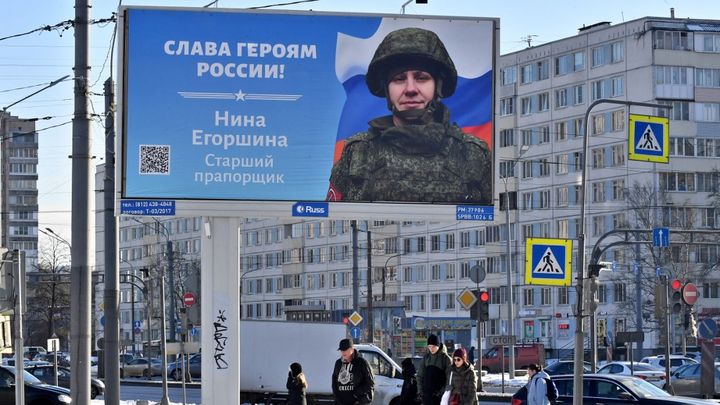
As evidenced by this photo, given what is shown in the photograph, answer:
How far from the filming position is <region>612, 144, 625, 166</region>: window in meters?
98.9

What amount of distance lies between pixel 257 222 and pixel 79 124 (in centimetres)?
11170

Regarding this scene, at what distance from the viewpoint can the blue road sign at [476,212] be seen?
24.7 metres

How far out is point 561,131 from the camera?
104 metres

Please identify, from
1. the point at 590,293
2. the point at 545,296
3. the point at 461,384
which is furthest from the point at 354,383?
the point at 545,296

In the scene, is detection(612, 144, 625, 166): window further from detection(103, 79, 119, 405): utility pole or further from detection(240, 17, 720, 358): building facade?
detection(103, 79, 119, 405): utility pole

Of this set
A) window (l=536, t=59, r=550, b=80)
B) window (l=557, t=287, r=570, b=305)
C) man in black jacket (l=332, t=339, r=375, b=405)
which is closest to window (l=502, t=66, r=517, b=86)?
window (l=536, t=59, r=550, b=80)

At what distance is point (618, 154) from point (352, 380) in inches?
3205

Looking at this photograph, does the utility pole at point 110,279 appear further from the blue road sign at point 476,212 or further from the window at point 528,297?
the window at point 528,297

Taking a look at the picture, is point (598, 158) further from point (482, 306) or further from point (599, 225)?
point (482, 306)

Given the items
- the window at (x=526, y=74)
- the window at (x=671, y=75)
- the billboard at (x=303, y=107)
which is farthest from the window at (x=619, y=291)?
the billboard at (x=303, y=107)

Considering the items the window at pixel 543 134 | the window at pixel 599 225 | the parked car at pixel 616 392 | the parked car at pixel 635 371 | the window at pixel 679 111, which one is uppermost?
the window at pixel 679 111

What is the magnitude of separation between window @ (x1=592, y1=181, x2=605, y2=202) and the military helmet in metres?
77.2

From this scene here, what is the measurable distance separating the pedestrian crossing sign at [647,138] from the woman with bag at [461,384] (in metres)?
8.41

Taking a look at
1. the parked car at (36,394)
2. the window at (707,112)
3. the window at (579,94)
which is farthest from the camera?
the window at (579,94)
